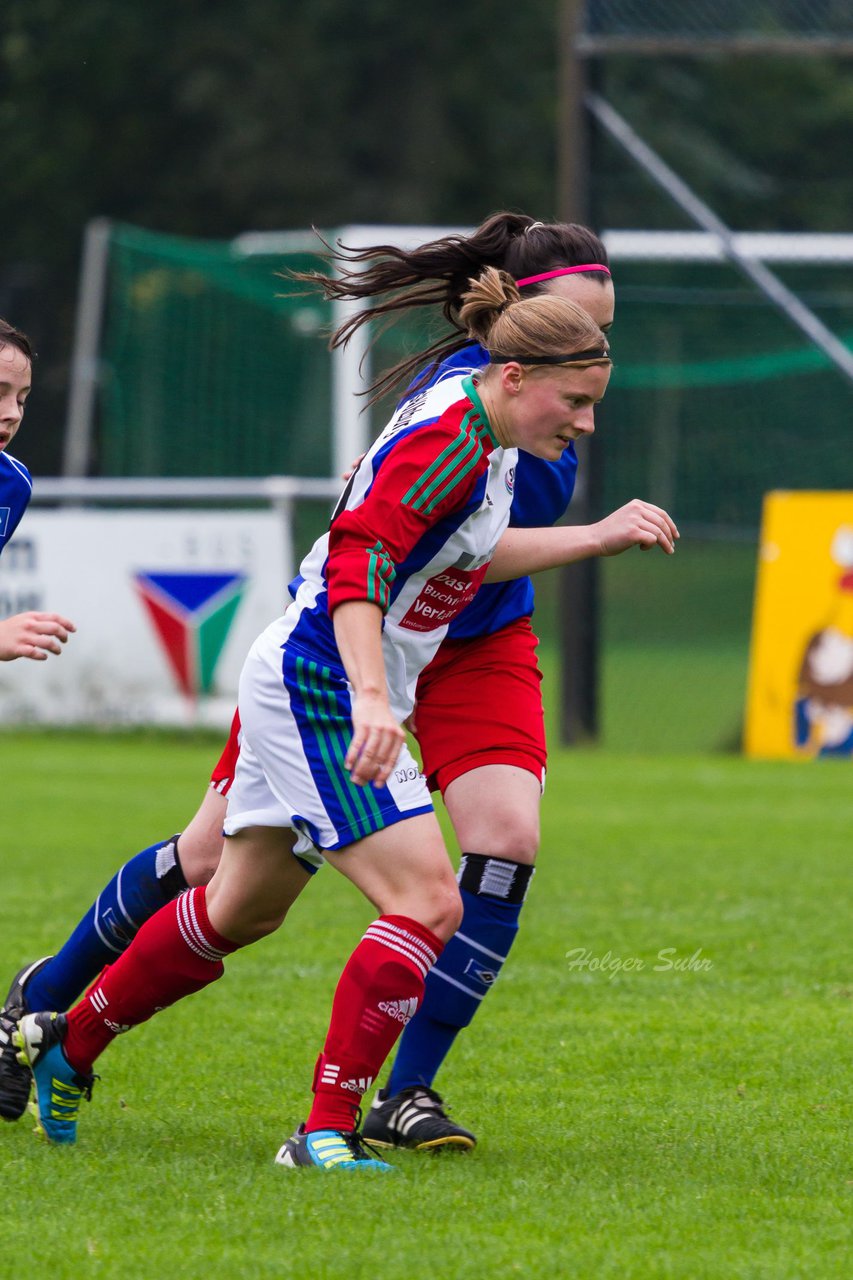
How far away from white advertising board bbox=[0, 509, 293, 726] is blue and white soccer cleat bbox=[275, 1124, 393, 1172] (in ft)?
28.9

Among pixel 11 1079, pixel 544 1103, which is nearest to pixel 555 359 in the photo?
pixel 544 1103

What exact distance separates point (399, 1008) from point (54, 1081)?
2.55 ft

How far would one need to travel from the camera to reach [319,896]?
7523mm

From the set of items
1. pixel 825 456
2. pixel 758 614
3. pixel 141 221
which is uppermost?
pixel 141 221

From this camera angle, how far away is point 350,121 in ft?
101

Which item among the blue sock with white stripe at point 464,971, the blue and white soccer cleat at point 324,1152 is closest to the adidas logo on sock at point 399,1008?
the blue and white soccer cleat at point 324,1152

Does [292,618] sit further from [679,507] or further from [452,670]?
[679,507]

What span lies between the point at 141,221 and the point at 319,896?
80.8 feet

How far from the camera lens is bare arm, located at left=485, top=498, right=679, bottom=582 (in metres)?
3.80

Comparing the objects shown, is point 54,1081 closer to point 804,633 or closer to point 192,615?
point 192,615

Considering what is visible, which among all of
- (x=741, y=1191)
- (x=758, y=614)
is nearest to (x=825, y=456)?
(x=758, y=614)

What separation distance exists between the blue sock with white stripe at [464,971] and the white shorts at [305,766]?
499 mm

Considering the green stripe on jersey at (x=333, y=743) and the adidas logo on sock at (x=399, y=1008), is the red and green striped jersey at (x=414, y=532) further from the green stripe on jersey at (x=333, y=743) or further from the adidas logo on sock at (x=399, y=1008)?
the adidas logo on sock at (x=399, y=1008)

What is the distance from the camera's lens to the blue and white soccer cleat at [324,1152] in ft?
12.0
